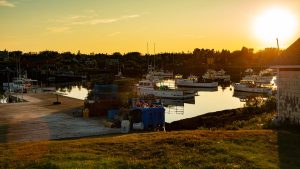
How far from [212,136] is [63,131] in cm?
1406

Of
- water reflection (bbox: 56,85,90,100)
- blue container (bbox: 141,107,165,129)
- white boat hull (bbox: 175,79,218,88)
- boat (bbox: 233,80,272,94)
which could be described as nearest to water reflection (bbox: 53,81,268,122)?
boat (bbox: 233,80,272,94)

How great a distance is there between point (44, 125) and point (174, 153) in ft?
62.6

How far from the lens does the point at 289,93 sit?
74.8 ft

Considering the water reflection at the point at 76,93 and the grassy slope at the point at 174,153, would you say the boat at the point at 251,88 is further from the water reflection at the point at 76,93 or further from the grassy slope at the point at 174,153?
the grassy slope at the point at 174,153

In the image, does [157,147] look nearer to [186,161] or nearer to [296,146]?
[186,161]

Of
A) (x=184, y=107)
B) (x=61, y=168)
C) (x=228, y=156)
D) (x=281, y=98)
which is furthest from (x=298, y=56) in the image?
(x=184, y=107)

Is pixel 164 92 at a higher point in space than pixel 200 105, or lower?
higher

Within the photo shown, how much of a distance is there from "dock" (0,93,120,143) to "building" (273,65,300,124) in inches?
463

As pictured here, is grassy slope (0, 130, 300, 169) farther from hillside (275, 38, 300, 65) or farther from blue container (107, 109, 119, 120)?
blue container (107, 109, 119, 120)

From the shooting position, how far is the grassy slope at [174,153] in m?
13.1

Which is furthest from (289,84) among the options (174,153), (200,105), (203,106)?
(200,105)

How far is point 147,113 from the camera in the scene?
97.2 ft

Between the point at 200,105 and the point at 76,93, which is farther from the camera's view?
the point at 76,93

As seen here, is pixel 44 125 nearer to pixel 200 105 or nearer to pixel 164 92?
pixel 200 105
